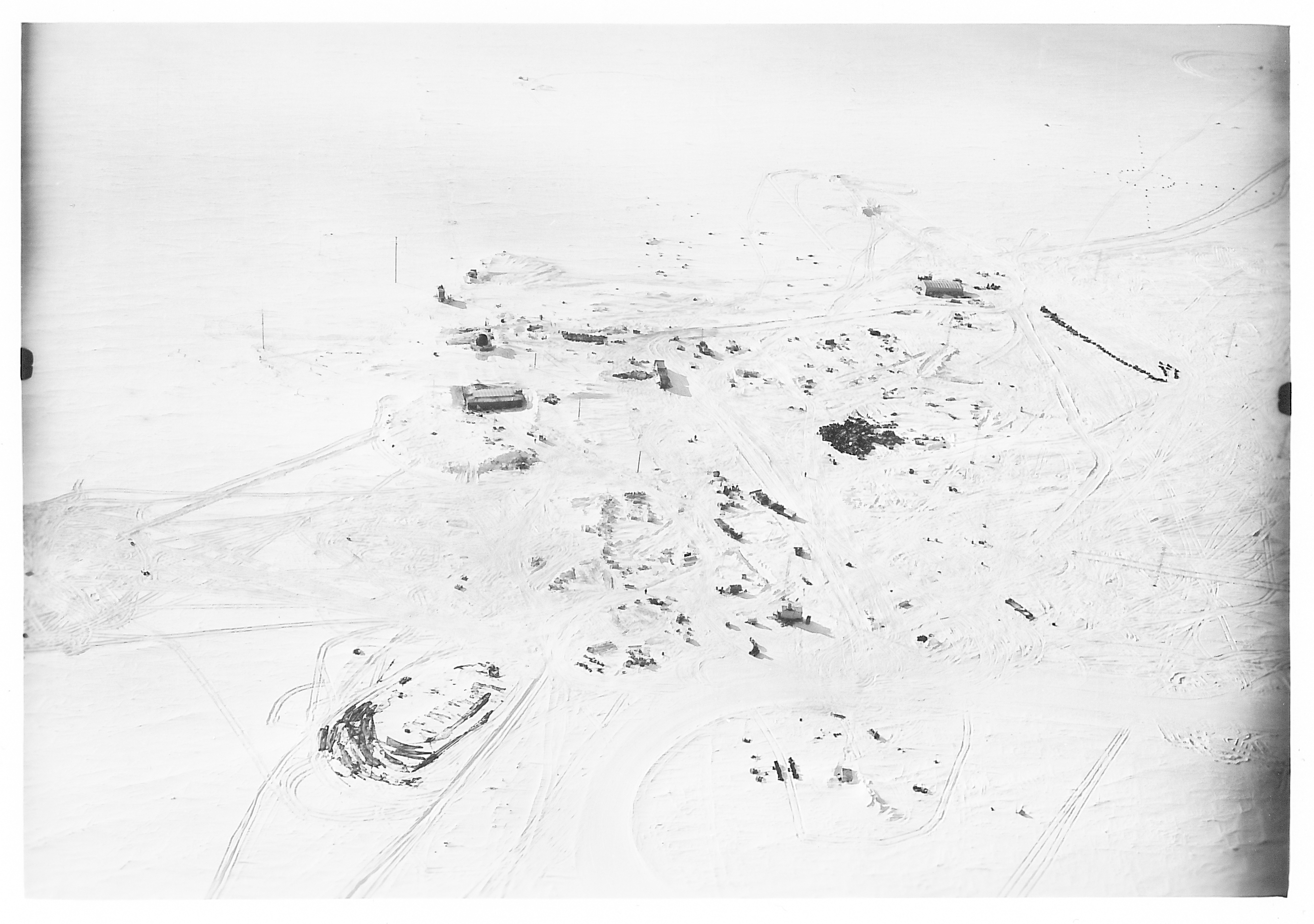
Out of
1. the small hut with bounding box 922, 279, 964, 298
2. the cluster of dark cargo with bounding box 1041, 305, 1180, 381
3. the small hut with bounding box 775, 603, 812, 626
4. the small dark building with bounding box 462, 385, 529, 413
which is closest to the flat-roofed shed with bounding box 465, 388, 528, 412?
the small dark building with bounding box 462, 385, 529, 413

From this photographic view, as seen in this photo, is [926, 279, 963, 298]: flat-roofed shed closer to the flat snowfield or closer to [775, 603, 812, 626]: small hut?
the flat snowfield

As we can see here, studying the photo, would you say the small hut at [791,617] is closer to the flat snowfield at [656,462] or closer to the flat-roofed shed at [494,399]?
the flat snowfield at [656,462]

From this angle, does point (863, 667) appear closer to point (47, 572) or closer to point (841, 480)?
point (841, 480)

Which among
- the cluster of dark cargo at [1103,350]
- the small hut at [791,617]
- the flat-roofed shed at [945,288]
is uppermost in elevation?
the flat-roofed shed at [945,288]

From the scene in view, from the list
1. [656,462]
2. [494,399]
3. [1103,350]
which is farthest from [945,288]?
[494,399]

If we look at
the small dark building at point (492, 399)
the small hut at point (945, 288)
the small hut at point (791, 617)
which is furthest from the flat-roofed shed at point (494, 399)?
the small hut at point (945, 288)

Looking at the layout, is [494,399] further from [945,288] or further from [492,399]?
[945,288]

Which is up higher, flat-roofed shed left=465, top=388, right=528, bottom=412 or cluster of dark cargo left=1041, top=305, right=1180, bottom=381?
cluster of dark cargo left=1041, top=305, right=1180, bottom=381
